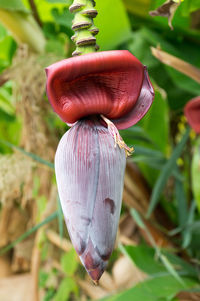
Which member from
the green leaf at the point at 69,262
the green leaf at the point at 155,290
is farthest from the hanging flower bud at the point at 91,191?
the green leaf at the point at 69,262

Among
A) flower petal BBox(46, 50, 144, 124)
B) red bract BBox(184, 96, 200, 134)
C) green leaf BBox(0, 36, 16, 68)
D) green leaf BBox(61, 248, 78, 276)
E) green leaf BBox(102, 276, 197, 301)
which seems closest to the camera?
flower petal BBox(46, 50, 144, 124)

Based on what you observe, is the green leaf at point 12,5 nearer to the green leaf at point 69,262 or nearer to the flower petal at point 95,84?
the flower petal at point 95,84

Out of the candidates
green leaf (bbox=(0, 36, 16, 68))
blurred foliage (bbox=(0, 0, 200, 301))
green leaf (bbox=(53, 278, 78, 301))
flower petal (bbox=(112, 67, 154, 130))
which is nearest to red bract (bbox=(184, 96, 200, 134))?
blurred foliage (bbox=(0, 0, 200, 301))

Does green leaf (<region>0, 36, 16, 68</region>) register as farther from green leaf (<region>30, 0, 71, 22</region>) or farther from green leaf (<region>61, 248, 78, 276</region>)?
green leaf (<region>61, 248, 78, 276</region>)

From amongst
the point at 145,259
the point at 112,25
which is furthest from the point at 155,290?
the point at 112,25

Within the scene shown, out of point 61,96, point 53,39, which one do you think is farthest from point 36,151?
point 61,96
